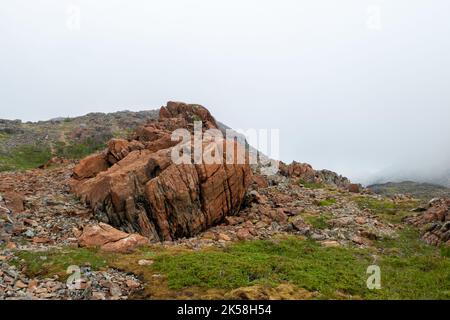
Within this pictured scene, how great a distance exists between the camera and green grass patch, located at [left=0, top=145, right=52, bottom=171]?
210 ft

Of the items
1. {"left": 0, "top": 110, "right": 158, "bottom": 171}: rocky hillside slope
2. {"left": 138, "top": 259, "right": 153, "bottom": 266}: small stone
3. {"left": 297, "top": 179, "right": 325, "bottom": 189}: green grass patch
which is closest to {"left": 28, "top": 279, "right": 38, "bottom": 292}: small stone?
{"left": 138, "top": 259, "right": 153, "bottom": 266}: small stone

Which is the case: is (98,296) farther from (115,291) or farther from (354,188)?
(354,188)

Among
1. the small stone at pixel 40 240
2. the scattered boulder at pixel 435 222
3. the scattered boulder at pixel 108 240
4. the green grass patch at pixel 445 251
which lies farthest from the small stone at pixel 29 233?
the scattered boulder at pixel 435 222

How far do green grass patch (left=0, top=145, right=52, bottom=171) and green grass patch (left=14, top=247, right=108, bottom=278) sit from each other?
1831 inches

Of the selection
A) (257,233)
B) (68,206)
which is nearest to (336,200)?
(257,233)

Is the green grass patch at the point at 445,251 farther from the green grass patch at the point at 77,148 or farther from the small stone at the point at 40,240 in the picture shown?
the green grass patch at the point at 77,148

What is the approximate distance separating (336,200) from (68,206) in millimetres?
28705

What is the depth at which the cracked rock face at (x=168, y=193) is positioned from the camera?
92.3 feet

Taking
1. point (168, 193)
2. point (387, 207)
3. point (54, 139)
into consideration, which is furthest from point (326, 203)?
point (54, 139)

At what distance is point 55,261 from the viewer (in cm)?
1947

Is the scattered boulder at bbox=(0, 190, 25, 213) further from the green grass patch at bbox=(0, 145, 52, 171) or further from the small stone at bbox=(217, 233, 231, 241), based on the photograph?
the green grass patch at bbox=(0, 145, 52, 171)

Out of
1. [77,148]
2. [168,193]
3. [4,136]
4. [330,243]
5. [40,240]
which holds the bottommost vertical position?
[330,243]

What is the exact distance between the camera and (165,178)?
28.9 m

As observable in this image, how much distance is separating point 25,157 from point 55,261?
63.1m
